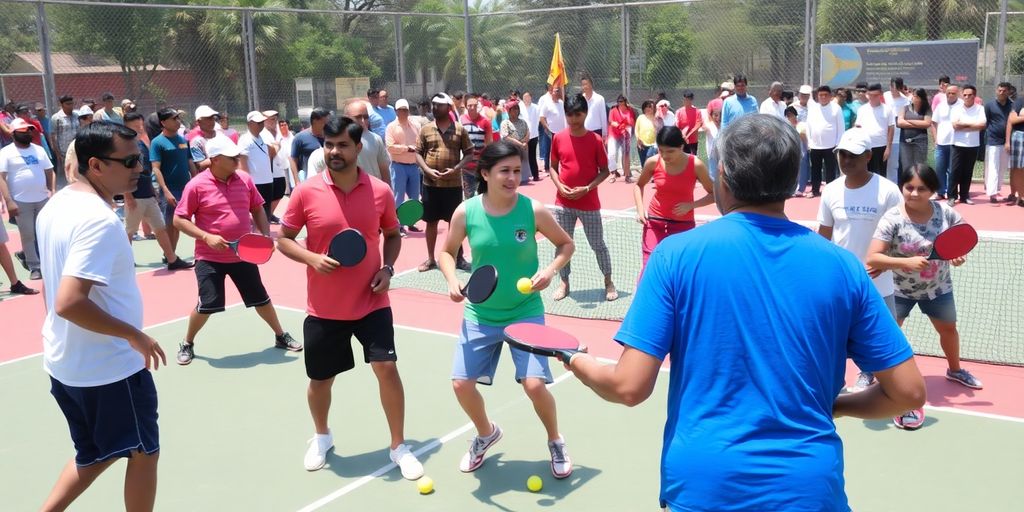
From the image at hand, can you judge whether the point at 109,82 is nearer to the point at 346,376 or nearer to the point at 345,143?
the point at 346,376

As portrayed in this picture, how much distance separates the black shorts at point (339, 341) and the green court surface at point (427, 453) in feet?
2.14

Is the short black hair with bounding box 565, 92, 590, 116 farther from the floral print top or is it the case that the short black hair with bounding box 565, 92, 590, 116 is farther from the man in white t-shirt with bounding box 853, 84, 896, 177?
the man in white t-shirt with bounding box 853, 84, 896, 177

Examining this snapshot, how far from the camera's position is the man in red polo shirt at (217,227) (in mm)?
7684

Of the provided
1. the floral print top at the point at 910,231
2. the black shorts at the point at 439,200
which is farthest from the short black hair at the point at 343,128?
the black shorts at the point at 439,200

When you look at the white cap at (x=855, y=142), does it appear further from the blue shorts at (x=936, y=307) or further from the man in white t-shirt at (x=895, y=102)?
the man in white t-shirt at (x=895, y=102)

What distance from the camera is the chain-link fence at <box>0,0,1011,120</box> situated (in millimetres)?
18516

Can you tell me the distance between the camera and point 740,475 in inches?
91.5

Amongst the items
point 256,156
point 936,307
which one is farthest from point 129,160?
point 256,156

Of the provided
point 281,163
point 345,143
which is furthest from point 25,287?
point 345,143

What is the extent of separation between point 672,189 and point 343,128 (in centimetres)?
357

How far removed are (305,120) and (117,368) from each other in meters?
16.7

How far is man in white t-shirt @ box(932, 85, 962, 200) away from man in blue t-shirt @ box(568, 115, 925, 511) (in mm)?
13459

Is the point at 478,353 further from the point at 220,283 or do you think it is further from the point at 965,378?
the point at 965,378

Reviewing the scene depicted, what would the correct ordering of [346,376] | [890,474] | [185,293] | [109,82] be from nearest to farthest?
[890,474]
[346,376]
[185,293]
[109,82]
